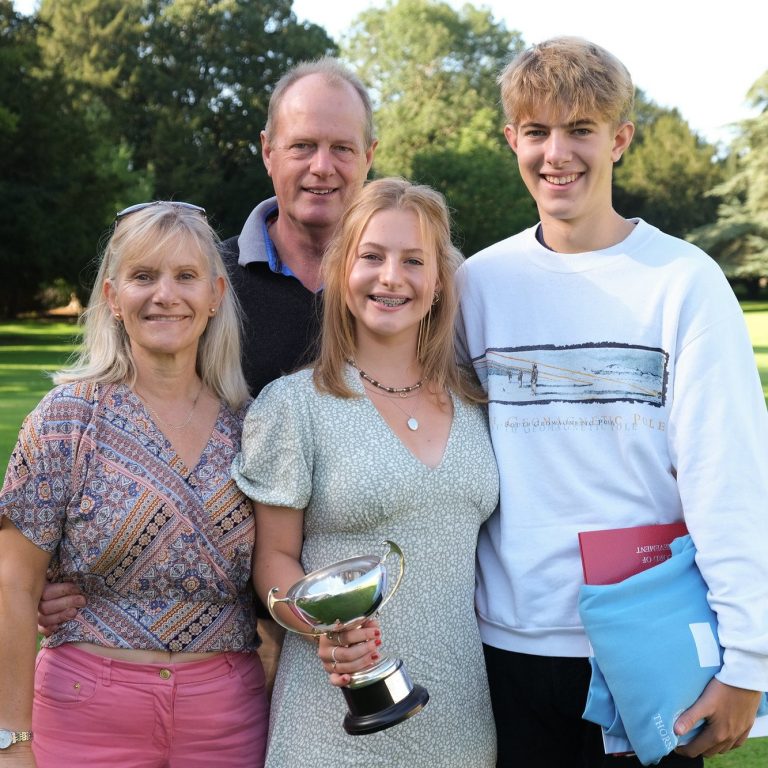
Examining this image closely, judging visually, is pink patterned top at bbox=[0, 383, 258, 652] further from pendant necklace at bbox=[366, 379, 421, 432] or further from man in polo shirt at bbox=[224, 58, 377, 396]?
man in polo shirt at bbox=[224, 58, 377, 396]

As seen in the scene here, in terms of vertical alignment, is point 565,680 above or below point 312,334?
below

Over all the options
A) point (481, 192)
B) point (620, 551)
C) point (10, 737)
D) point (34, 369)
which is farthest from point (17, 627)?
point (481, 192)

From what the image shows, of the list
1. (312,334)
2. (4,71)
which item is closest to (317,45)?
(4,71)

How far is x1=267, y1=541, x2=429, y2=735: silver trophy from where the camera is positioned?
8.05ft

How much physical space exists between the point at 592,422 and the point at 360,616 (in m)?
0.89

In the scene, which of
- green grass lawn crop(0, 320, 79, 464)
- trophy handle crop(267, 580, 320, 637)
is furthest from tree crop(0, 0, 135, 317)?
trophy handle crop(267, 580, 320, 637)

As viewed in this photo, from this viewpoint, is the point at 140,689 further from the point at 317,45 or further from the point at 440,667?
the point at 317,45

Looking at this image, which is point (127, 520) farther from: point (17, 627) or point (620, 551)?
point (620, 551)

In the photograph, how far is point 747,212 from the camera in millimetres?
51438

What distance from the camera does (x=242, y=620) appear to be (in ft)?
9.66

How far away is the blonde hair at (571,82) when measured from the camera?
9.41 ft

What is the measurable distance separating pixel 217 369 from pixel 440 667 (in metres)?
1.12

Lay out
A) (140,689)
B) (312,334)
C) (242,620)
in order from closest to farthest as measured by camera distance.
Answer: (140,689)
(242,620)
(312,334)

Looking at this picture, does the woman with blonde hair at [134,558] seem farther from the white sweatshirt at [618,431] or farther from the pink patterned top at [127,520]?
the white sweatshirt at [618,431]
